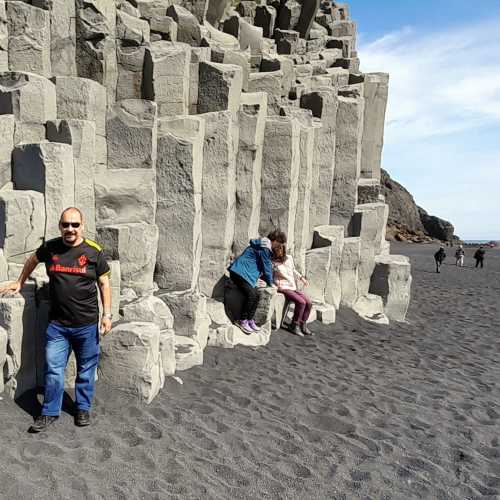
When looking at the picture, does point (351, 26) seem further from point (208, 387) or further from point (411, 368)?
point (208, 387)

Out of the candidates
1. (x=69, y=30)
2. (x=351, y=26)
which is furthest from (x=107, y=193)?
(x=351, y=26)

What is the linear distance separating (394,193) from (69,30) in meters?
39.4

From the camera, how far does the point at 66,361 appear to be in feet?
12.6

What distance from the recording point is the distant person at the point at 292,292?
726 cm

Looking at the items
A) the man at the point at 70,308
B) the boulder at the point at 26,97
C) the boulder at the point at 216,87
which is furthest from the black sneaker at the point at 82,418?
the boulder at the point at 216,87

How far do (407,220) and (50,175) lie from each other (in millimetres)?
40906

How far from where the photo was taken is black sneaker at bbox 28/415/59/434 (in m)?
3.62

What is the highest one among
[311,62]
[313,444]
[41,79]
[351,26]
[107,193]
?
[351,26]

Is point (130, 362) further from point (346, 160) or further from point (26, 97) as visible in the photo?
point (346, 160)

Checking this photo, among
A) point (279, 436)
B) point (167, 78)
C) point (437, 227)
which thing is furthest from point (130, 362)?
point (437, 227)

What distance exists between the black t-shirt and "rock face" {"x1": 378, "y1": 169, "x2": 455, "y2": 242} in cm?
3704

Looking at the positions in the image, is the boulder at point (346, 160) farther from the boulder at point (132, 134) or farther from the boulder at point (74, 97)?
the boulder at point (74, 97)

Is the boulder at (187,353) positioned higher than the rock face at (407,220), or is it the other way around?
the rock face at (407,220)

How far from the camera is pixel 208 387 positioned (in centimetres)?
501
